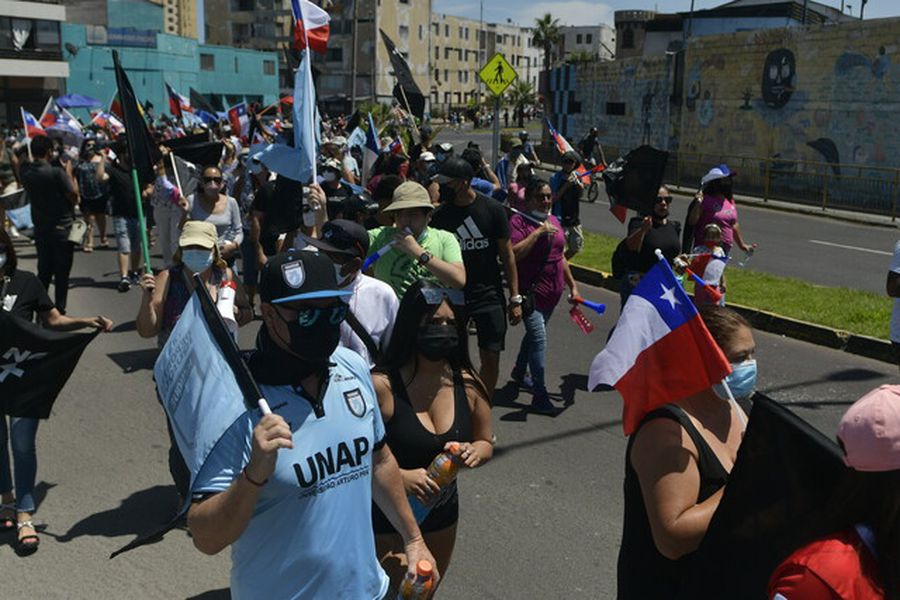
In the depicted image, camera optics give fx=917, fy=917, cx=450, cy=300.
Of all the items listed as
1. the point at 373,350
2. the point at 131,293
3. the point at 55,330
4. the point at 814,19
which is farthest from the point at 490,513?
the point at 814,19

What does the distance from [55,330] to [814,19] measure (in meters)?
46.6

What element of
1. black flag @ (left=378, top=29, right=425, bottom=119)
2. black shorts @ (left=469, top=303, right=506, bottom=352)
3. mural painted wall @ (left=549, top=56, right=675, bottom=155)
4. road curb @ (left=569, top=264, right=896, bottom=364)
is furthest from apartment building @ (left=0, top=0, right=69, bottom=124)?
black shorts @ (left=469, top=303, right=506, bottom=352)

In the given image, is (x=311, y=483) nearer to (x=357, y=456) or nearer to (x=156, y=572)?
(x=357, y=456)

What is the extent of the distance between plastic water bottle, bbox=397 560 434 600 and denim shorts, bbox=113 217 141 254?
32.9ft

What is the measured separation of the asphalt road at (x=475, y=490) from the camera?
464 cm

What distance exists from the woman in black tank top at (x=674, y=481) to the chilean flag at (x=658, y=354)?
0.07 m

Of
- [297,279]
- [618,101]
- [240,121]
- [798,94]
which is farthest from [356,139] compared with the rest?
[618,101]

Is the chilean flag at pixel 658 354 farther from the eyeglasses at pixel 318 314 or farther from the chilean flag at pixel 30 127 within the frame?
the chilean flag at pixel 30 127

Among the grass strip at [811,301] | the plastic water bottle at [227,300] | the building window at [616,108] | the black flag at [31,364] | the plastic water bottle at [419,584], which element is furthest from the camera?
the building window at [616,108]

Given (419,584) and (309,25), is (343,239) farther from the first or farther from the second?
(309,25)

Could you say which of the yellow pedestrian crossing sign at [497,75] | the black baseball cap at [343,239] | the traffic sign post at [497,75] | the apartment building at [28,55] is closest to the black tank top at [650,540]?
the black baseball cap at [343,239]

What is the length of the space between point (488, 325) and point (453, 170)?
1.09 meters

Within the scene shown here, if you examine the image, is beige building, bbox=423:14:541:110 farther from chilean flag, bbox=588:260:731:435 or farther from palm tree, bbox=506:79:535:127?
chilean flag, bbox=588:260:731:435

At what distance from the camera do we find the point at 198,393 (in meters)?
2.27
